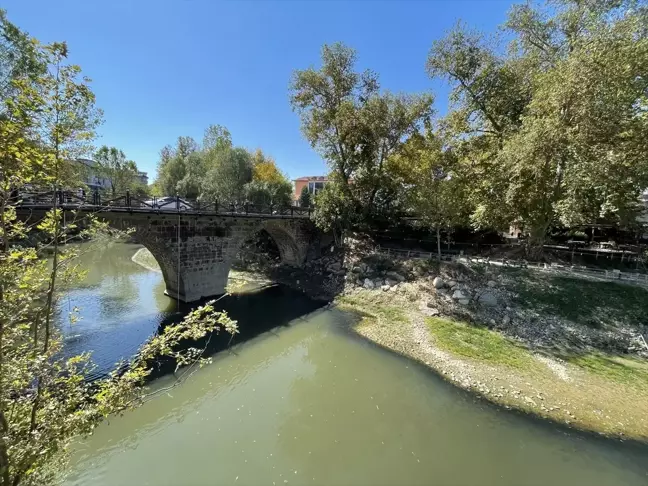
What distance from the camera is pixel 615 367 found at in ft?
34.0

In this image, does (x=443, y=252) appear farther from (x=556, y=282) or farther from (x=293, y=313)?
(x=293, y=313)

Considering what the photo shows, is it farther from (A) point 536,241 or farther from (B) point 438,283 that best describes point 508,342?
(A) point 536,241

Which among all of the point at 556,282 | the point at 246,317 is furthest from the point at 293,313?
the point at 556,282

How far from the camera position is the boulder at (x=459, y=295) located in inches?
610

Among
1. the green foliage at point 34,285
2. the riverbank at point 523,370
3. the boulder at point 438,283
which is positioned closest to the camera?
the green foliage at point 34,285

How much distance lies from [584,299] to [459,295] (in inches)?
212

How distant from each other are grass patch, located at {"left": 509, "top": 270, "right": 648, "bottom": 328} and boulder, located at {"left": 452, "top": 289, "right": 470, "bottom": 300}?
93.8 inches

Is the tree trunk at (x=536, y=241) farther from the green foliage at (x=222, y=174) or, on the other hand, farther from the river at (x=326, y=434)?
the green foliage at (x=222, y=174)

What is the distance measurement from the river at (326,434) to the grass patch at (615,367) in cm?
346

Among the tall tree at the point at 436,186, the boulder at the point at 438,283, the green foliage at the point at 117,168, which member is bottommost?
the boulder at the point at 438,283

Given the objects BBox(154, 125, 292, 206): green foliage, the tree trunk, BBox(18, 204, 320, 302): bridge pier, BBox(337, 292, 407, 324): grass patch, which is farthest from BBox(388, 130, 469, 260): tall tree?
BBox(154, 125, 292, 206): green foliage

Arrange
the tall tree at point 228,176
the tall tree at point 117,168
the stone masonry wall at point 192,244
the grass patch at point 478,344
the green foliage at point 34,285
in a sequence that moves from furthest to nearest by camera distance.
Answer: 1. the tall tree at point 117,168
2. the tall tree at point 228,176
3. the stone masonry wall at point 192,244
4. the grass patch at point 478,344
5. the green foliage at point 34,285

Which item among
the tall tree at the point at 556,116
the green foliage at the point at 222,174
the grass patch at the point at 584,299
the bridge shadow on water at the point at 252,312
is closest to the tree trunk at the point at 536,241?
the tall tree at the point at 556,116

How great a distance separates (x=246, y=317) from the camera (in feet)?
49.7
